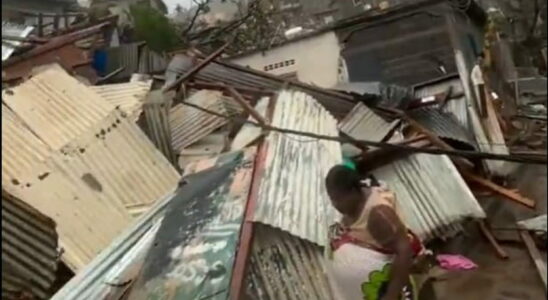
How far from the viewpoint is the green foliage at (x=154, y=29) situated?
32.5 feet

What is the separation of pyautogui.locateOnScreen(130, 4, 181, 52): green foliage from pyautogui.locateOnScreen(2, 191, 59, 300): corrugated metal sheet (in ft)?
16.2

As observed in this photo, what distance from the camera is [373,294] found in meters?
3.55

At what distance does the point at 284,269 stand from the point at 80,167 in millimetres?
2244

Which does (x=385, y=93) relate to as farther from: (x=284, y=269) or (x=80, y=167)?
(x=284, y=269)

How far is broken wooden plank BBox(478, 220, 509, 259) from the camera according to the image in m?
5.11

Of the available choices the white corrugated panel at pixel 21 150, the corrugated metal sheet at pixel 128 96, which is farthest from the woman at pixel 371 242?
the corrugated metal sheet at pixel 128 96

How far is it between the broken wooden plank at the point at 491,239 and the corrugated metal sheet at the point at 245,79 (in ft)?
7.51

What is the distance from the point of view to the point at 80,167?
600 cm

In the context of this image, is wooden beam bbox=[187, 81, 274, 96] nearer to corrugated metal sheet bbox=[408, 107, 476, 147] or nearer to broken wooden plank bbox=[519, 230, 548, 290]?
corrugated metal sheet bbox=[408, 107, 476, 147]

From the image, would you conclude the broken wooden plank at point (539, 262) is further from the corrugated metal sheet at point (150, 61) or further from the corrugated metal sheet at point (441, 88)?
the corrugated metal sheet at point (150, 61)

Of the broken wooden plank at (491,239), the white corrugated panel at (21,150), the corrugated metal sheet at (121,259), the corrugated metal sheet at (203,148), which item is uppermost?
the white corrugated panel at (21,150)

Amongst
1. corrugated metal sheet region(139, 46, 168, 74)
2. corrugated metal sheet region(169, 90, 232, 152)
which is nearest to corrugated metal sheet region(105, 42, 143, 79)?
corrugated metal sheet region(139, 46, 168, 74)

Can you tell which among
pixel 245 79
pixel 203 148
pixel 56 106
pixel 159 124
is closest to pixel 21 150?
pixel 56 106

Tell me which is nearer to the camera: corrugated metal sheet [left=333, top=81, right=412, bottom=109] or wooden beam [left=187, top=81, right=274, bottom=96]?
wooden beam [left=187, top=81, right=274, bottom=96]
